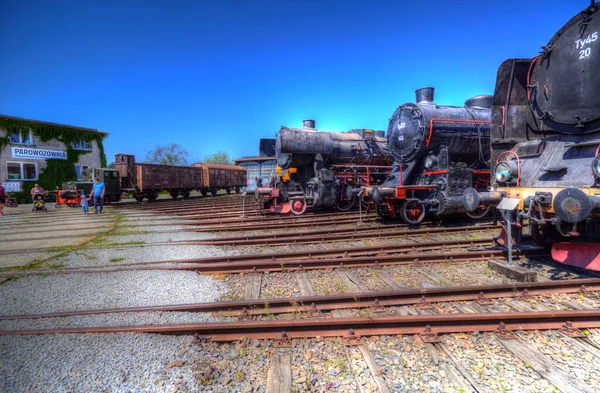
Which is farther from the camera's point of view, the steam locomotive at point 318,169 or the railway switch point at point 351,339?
the steam locomotive at point 318,169

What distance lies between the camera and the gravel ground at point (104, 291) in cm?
Result: 377

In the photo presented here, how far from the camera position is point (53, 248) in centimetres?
708

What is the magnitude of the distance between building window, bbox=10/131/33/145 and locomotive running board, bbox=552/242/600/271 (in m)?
31.9

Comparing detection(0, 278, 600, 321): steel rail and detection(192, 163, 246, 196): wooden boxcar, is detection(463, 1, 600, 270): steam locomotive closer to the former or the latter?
detection(0, 278, 600, 321): steel rail

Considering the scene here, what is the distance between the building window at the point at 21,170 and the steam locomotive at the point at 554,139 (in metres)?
30.3

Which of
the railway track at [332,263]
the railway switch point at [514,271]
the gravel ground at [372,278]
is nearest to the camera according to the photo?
the railway switch point at [514,271]

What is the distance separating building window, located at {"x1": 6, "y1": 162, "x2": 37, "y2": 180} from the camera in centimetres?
2317

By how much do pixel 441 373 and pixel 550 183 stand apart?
3.16 metres

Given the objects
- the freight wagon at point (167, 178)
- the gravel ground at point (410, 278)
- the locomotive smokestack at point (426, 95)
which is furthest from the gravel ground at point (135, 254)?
the freight wagon at point (167, 178)

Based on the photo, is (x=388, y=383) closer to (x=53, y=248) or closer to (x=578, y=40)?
(x=578, y=40)

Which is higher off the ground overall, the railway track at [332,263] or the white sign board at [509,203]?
the white sign board at [509,203]

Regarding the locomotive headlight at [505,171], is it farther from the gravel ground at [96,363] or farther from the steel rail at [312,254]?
the gravel ground at [96,363]

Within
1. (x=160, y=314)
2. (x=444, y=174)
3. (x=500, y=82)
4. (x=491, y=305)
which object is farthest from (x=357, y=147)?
(x=160, y=314)

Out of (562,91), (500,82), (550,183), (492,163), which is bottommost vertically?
(550,183)
